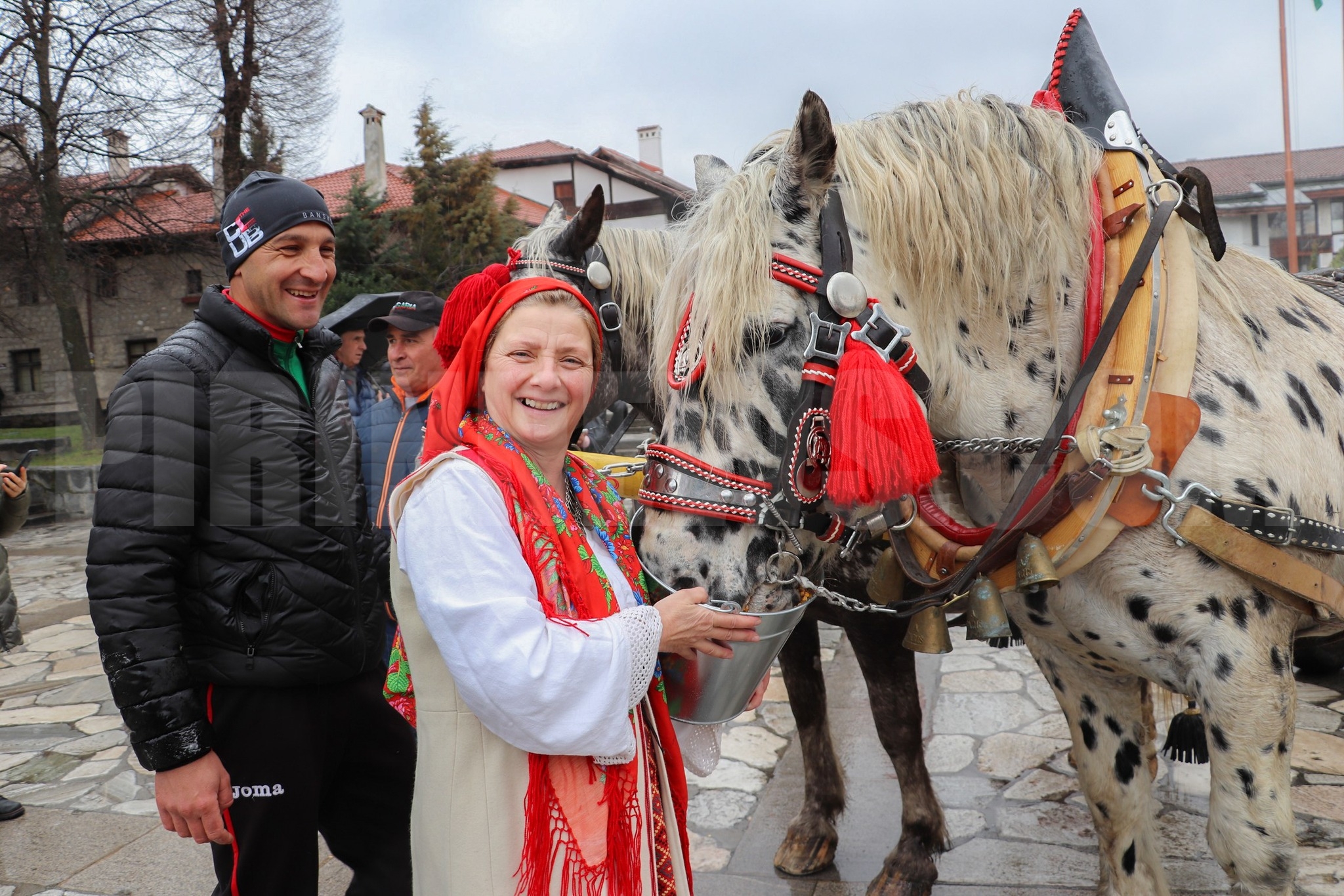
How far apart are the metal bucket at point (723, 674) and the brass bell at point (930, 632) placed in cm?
60

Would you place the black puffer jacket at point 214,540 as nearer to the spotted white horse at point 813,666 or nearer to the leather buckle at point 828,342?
the spotted white horse at point 813,666

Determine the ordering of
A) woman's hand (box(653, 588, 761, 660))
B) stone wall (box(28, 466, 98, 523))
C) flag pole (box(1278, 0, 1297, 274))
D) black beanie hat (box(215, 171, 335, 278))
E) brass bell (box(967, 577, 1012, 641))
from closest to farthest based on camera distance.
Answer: woman's hand (box(653, 588, 761, 660)) → brass bell (box(967, 577, 1012, 641)) → black beanie hat (box(215, 171, 335, 278)) → stone wall (box(28, 466, 98, 523)) → flag pole (box(1278, 0, 1297, 274))

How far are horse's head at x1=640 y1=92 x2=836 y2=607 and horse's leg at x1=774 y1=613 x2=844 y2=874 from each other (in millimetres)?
1373

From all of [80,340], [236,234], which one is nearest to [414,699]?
[236,234]

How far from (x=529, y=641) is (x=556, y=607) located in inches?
4.1

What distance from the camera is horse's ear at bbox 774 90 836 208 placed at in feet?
5.07

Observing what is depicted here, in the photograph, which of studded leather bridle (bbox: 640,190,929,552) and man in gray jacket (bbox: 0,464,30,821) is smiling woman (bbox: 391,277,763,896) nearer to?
studded leather bridle (bbox: 640,190,929,552)

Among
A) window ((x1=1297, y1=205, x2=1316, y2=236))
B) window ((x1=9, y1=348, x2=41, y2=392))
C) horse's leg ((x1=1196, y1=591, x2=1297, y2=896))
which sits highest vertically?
window ((x1=1297, y1=205, x2=1316, y2=236))

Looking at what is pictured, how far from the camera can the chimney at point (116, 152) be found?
679 inches

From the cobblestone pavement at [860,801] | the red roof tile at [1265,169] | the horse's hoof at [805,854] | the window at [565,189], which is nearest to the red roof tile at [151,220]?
the window at [565,189]

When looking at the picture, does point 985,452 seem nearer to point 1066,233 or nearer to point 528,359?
point 1066,233

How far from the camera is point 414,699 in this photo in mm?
1577

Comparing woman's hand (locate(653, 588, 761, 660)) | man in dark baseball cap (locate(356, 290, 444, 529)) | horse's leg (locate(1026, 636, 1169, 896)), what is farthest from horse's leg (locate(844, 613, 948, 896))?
man in dark baseball cap (locate(356, 290, 444, 529))

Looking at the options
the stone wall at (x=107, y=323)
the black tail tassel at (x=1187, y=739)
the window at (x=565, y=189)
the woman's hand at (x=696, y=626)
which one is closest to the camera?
the woman's hand at (x=696, y=626)
